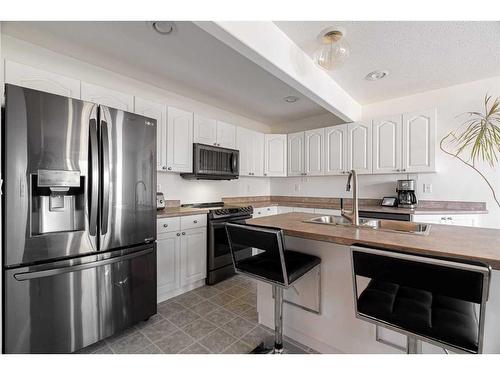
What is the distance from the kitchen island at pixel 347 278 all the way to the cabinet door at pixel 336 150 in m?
1.98

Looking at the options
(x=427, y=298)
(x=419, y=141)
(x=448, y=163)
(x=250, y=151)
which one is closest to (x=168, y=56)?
(x=250, y=151)

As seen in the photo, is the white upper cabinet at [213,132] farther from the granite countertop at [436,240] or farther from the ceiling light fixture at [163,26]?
the granite countertop at [436,240]

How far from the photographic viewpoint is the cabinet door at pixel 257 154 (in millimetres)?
3865

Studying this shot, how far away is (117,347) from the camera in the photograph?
1718 mm

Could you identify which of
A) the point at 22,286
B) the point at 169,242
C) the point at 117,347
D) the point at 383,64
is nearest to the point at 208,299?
the point at 169,242

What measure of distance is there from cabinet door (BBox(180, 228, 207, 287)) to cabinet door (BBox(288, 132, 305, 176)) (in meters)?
1.98

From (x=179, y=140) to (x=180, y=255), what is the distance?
1.36 meters

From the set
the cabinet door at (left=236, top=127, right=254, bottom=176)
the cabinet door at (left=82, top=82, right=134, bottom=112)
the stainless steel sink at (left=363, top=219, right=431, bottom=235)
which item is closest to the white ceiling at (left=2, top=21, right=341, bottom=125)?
the cabinet door at (left=82, top=82, right=134, bottom=112)

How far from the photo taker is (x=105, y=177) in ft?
5.56

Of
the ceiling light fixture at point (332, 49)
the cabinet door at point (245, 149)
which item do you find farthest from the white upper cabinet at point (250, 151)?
the ceiling light fixture at point (332, 49)

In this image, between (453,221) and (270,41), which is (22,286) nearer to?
(270,41)

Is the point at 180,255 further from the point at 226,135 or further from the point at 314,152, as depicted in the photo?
the point at 314,152
